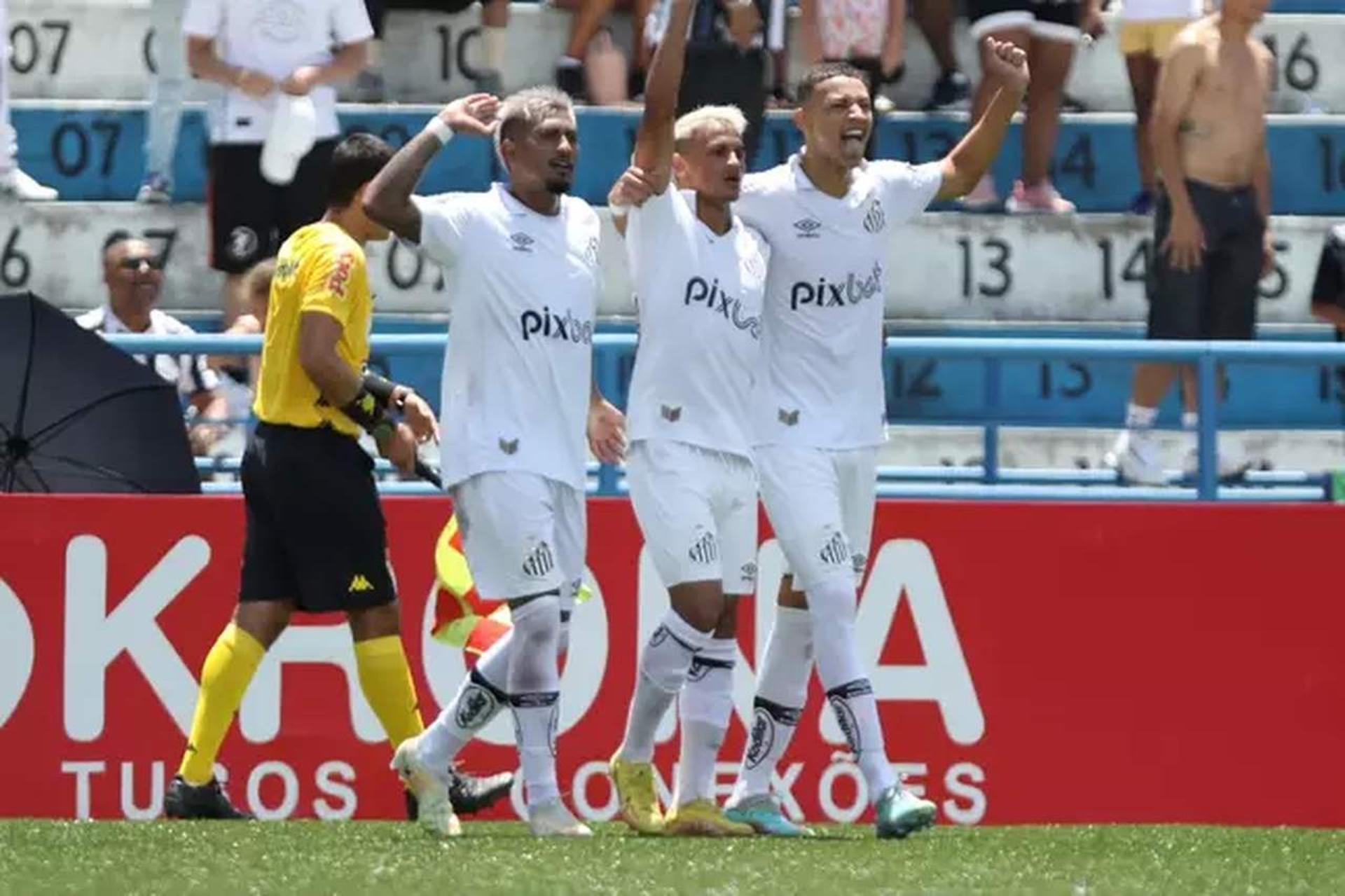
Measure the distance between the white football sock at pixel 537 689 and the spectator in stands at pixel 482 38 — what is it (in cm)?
597

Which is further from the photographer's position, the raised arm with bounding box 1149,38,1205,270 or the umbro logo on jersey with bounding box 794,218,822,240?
the raised arm with bounding box 1149,38,1205,270

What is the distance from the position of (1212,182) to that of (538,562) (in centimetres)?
491

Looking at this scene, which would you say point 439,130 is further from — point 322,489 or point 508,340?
point 322,489

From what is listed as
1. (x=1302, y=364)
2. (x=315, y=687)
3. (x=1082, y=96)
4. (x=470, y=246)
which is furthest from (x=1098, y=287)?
(x=470, y=246)

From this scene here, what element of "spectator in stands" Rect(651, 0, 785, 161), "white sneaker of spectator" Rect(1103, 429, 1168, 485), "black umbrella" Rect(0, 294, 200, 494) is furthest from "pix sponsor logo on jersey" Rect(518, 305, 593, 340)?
"spectator in stands" Rect(651, 0, 785, 161)

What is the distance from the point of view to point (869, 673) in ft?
41.3

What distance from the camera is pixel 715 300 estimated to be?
35.4 feet

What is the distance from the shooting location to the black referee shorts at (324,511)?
11219 mm

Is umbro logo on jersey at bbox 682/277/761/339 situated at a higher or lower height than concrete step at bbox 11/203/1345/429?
higher

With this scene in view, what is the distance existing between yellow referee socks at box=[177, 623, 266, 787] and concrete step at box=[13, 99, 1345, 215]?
485 centimetres

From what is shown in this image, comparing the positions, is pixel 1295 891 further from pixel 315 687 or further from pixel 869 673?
pixel 315 687

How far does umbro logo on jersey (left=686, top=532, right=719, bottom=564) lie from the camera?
10734 mm

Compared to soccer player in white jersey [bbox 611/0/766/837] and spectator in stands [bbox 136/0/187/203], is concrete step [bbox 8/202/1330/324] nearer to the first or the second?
spectator in stands [bbox 136/0/187/203]

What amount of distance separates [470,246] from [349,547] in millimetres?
1121
